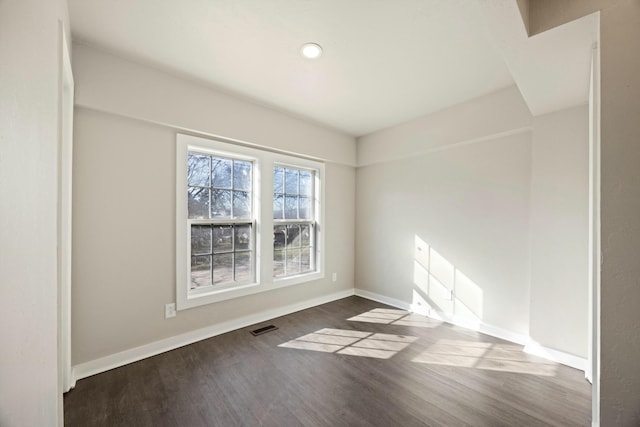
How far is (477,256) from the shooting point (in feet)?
9.29

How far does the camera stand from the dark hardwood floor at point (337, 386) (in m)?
1.60

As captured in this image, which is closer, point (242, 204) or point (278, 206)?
point (242, 204)

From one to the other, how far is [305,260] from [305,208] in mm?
761

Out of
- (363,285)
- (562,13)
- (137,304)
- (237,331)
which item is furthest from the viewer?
(363,285)

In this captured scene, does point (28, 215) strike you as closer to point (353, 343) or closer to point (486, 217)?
point (353, 343)

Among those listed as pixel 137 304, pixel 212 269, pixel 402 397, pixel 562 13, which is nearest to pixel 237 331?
pixel 212 269

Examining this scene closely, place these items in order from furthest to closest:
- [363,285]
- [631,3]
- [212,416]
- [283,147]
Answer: [363,285] < [283,147] < [212,416] < [631,3]

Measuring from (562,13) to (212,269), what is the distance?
328 cm

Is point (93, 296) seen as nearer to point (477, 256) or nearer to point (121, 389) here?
point (121, 389)

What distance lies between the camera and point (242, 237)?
3039mm

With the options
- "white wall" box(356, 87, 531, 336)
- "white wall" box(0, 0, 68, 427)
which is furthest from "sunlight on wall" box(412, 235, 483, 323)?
"white wall" box(0, 0, 68, 427)

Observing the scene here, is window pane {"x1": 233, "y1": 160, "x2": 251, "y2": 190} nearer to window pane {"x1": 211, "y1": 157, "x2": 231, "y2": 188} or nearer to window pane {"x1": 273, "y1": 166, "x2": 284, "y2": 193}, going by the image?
window pane {"x1": 211, "y1": 157, "x2": 231, "y2": 188}

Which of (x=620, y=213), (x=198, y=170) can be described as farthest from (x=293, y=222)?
(x=620, y=213)

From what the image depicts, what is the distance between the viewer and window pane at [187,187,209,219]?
8.64ft
